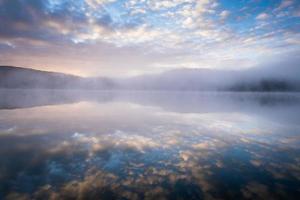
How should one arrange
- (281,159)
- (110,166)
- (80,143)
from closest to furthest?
(110,166)
(281,159)
(80,143)

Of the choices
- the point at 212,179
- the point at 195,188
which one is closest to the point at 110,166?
the point at 195,188

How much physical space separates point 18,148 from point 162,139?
880cm

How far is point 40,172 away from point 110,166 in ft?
9.17

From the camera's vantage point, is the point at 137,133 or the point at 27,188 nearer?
the point at 27,188

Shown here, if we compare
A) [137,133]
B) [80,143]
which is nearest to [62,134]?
[80,143]

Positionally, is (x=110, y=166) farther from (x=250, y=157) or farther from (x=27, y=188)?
(x=250, y=157)

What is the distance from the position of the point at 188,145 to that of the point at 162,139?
2153mm

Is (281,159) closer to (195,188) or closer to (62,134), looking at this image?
(195,188)

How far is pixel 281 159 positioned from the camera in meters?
9.76

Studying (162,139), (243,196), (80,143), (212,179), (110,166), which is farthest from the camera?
(162,139)

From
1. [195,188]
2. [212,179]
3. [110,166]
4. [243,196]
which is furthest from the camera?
[110,166]

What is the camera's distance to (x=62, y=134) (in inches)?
558

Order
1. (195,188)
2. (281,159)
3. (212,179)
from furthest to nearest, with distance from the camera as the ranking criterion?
1. (281,159)
2. (212,179)
3. (195,188)

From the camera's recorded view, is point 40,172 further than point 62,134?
No
